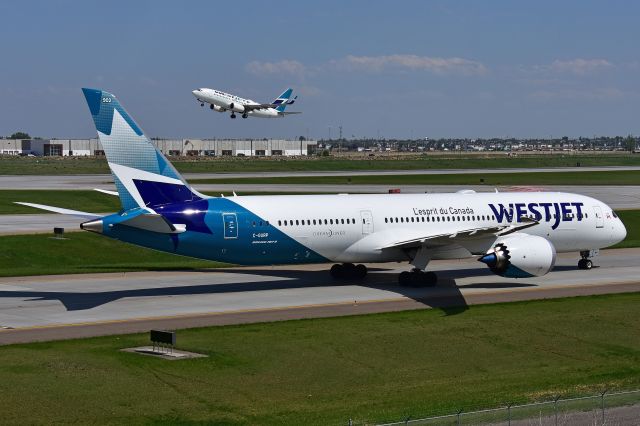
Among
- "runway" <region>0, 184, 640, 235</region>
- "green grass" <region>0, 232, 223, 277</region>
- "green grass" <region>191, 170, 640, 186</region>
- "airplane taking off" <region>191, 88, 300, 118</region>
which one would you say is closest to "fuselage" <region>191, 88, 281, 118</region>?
"airplane taking off" <region>191, 88, 300, 118</region>

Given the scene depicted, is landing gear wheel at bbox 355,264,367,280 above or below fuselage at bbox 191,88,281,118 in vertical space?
below

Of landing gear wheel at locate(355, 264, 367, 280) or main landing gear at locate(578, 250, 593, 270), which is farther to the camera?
main landing gear at locate(578, 250, 593, 270)

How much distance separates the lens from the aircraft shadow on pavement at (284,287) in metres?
45.2

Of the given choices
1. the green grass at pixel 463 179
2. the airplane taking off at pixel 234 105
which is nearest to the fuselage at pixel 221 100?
the airplane taking off at pixel 234 105

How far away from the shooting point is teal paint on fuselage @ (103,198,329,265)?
44.6 m

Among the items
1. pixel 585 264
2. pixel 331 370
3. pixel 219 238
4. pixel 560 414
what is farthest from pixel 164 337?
pixel 585 264

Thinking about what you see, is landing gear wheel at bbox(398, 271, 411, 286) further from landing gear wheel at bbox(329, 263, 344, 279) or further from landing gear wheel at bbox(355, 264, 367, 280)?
landing gear wheel at bbox(329, 263, 344, 279)

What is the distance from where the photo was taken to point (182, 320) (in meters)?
40.5

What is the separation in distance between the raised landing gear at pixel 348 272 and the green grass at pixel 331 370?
1067 cm

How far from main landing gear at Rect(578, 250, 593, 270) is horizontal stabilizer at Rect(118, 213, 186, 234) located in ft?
84.0

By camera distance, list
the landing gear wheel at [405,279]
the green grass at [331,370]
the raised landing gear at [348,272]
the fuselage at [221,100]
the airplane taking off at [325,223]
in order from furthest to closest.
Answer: the fuselage at [221,100] < the raised landing gear at [348,272] < the landing gear wheel at [405,279] < the airplane taking off at [325,223] < the green grass at [331,370]

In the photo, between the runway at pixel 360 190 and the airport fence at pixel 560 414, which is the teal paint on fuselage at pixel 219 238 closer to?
the airport fence at pixel 560 414

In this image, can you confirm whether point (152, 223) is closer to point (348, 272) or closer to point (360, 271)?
point (348, 272)

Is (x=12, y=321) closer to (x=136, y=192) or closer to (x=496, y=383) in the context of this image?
(x=136, y=192)
